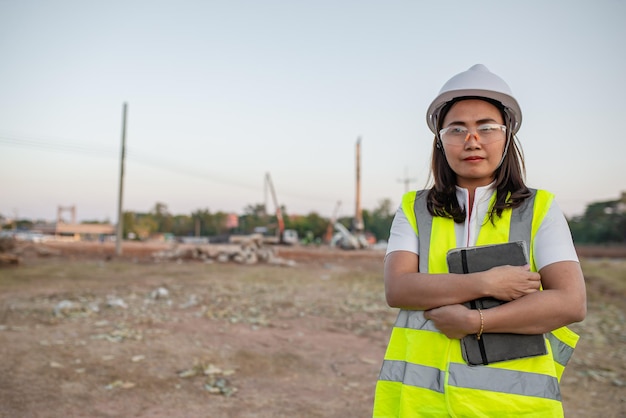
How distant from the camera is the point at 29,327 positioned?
18.8 feet

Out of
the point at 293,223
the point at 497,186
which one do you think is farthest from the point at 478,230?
the point at 293,223

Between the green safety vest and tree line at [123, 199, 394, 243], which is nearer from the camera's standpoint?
the green safety vest

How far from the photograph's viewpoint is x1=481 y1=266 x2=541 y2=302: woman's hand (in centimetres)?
142

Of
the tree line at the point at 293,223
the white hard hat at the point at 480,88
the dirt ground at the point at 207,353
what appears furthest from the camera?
the tree line at the point at 293,223

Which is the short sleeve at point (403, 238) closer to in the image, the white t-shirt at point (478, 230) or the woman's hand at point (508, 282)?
the white t-shirt at point (478, 230)

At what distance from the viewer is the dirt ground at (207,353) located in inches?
151

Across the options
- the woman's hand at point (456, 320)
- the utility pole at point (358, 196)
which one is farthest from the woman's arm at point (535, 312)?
the utility pole at point (358, 196)

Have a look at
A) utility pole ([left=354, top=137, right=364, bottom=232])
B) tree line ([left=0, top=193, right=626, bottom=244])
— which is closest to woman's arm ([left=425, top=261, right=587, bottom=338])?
utility pole ([left=354, top=137, right=364, bottom=232])

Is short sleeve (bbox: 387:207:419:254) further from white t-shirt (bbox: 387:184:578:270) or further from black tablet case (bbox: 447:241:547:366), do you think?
black tablet case (bbox: 447:241:547:366)

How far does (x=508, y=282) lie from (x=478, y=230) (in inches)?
8.5

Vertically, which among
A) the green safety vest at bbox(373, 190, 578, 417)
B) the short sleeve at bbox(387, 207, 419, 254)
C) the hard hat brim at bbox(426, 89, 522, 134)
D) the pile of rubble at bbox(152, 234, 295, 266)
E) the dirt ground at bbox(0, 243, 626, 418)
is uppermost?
the hard hat brim at bbox(426, 89, 522, 134)

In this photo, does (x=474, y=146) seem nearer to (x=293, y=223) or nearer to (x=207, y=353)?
(x=207, y=353)

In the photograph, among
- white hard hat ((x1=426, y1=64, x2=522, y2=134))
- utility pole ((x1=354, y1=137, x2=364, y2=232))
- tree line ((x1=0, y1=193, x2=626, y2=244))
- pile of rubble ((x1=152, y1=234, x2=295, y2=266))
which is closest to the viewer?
white hard hat ((x1=426, y1=64, x2=522, y2=134))

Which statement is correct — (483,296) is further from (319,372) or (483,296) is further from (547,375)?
(319,372)
